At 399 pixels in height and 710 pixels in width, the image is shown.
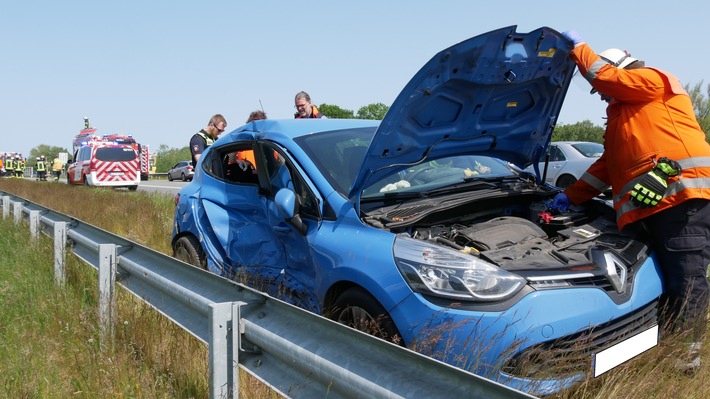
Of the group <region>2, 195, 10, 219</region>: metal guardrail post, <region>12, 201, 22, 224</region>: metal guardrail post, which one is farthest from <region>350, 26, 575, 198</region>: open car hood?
<region>2, 195, 10, 219</region>: metal guardrail post

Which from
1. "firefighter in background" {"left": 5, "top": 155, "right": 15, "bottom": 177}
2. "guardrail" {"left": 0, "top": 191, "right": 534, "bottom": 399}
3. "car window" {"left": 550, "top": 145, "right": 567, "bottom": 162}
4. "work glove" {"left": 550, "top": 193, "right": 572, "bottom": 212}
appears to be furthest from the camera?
"firefighter in background" {"left": 5, "top": 155, "right": 15, "bottom": 177}

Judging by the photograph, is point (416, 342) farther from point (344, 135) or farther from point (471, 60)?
point (344, 135)

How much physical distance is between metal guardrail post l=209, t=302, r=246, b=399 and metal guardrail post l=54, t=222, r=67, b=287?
3139 mm

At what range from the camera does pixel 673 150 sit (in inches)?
145

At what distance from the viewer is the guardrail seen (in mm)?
1697

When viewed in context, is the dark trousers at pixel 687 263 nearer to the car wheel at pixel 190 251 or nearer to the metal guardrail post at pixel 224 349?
the metal guardrail post at pixel 224 349

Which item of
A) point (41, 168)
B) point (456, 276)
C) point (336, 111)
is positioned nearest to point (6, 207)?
point (456, 276)

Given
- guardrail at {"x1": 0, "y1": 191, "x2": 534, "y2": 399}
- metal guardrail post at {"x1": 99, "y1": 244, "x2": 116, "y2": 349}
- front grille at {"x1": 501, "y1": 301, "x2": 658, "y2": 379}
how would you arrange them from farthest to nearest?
metal guardrail post at {"x1": 99, "y1": 244, "x2": 116, "y2": 349}
front grille at {"x1": 501, "y1": 301, "x2": 658, "y2": 379}
guardrail at {"x1": 0, "y1": 191, "x2": 534, "y2": 399}

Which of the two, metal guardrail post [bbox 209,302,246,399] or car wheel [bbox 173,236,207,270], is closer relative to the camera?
metal guardrail post [bbox 209,302,246,399]

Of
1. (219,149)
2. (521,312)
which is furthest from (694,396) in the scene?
(219,149)

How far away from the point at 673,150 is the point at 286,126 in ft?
8.56

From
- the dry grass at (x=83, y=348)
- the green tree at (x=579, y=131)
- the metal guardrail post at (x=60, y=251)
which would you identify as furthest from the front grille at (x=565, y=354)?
the green tree at (x=579, y=131)

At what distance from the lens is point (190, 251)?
5340 millimetres

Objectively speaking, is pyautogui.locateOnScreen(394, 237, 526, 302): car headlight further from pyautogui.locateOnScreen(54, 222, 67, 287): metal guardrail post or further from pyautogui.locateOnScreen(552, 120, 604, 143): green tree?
pyautogui.locateOnScreen(552, 120, 604, 143): green tree
